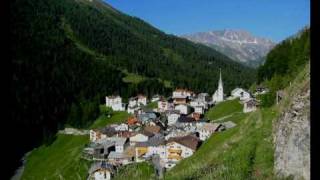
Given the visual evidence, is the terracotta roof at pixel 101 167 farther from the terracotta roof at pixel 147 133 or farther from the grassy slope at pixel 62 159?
the terracotta roof at pixel 147 133

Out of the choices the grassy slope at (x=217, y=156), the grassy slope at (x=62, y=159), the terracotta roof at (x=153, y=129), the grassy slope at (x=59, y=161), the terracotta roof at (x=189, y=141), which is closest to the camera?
the grassy slope at (x=217, y=156)

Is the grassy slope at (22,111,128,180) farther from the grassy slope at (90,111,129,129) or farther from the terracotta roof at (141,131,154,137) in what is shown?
the terracotta roof at (141,131,154,137)

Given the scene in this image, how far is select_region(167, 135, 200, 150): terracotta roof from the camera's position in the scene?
86.9 m

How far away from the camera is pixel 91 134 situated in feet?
411

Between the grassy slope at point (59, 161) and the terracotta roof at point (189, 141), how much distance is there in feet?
59.0

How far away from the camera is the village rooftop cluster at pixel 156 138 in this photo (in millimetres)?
87938

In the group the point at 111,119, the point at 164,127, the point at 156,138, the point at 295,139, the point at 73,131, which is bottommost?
the point at 73,131

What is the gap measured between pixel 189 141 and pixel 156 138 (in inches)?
460

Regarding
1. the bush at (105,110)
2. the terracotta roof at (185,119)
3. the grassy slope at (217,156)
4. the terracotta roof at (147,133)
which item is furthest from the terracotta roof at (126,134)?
the bush at (105,110)

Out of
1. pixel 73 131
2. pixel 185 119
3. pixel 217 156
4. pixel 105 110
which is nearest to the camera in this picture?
pixel 217 156

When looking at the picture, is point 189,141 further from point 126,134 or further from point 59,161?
point 59,161

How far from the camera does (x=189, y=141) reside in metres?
88.5

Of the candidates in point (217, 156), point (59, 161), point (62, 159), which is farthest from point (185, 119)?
point (217, 156)

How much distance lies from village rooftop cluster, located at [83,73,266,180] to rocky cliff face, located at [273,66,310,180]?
150 feet
